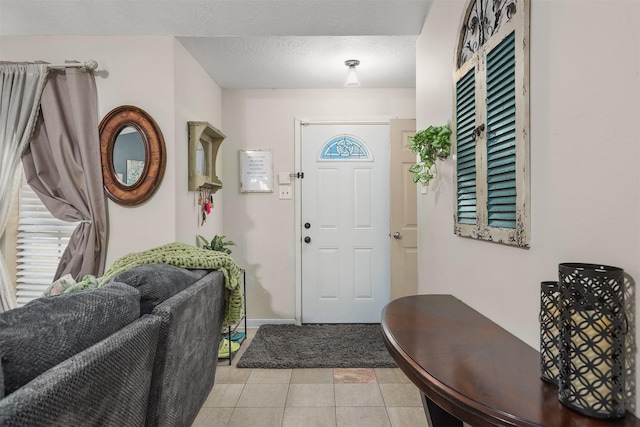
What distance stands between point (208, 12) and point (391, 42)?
4.27ft

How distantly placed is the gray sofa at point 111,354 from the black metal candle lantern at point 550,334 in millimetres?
1043

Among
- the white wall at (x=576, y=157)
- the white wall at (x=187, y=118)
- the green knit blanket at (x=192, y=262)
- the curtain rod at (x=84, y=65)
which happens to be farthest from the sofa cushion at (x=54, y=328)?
the curtain rod at (x=84, y=65)

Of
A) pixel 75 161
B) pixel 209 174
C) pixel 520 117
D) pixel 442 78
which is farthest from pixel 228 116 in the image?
pixel 520 117

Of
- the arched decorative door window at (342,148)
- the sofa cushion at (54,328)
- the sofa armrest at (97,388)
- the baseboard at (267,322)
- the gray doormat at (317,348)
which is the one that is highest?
the arched decorative door window at (342,148)

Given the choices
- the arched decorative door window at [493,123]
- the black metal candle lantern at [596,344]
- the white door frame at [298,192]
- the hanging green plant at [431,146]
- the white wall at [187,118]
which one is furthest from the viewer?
the white door frame at [298,192]

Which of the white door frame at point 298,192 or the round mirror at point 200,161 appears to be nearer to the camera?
the round mirror at point 200,161

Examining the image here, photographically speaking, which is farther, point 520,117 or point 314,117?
point 314,117

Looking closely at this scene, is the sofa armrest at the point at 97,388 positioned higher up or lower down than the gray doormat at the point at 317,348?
higher up

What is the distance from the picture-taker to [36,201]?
276cm

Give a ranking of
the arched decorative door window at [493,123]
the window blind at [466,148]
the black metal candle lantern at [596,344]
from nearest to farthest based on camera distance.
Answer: the black metal candle lantern at [596,344]
the arched decorative door window at [493,123]
the window blind at [466,148]

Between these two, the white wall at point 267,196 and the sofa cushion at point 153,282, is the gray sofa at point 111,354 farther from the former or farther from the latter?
the white wall at point 267,196

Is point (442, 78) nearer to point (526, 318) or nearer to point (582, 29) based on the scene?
point (582, 29)

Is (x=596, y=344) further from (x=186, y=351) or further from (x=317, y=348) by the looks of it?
(x=317, y=348)

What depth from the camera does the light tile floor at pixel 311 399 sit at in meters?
2.19
